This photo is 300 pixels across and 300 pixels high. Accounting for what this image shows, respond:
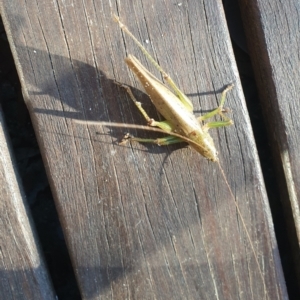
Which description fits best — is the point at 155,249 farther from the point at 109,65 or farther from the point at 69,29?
the point at 69,29

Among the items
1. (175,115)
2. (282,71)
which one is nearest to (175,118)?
(175,115)

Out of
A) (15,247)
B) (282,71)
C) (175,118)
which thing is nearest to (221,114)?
(175,118)

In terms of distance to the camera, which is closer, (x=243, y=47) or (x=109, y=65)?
(x=109, y=65)

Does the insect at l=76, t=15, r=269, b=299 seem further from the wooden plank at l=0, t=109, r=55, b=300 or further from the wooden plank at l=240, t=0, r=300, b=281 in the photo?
the wooden plank at l=0, t=109, r=55, b=300

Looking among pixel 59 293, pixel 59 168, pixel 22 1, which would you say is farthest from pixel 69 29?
pixel 59 293

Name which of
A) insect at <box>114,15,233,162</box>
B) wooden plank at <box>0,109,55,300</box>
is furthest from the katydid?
wooden plank at <box>0,109,55,300</box>

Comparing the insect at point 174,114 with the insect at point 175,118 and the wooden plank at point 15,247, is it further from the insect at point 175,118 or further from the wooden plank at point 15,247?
the wooden plank at point 15,247

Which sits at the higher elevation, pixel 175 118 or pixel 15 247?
pixel 175 118

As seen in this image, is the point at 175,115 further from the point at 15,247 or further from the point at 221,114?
the point at 15,247

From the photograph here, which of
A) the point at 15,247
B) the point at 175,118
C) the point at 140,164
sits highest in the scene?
A: the point at 175,118
